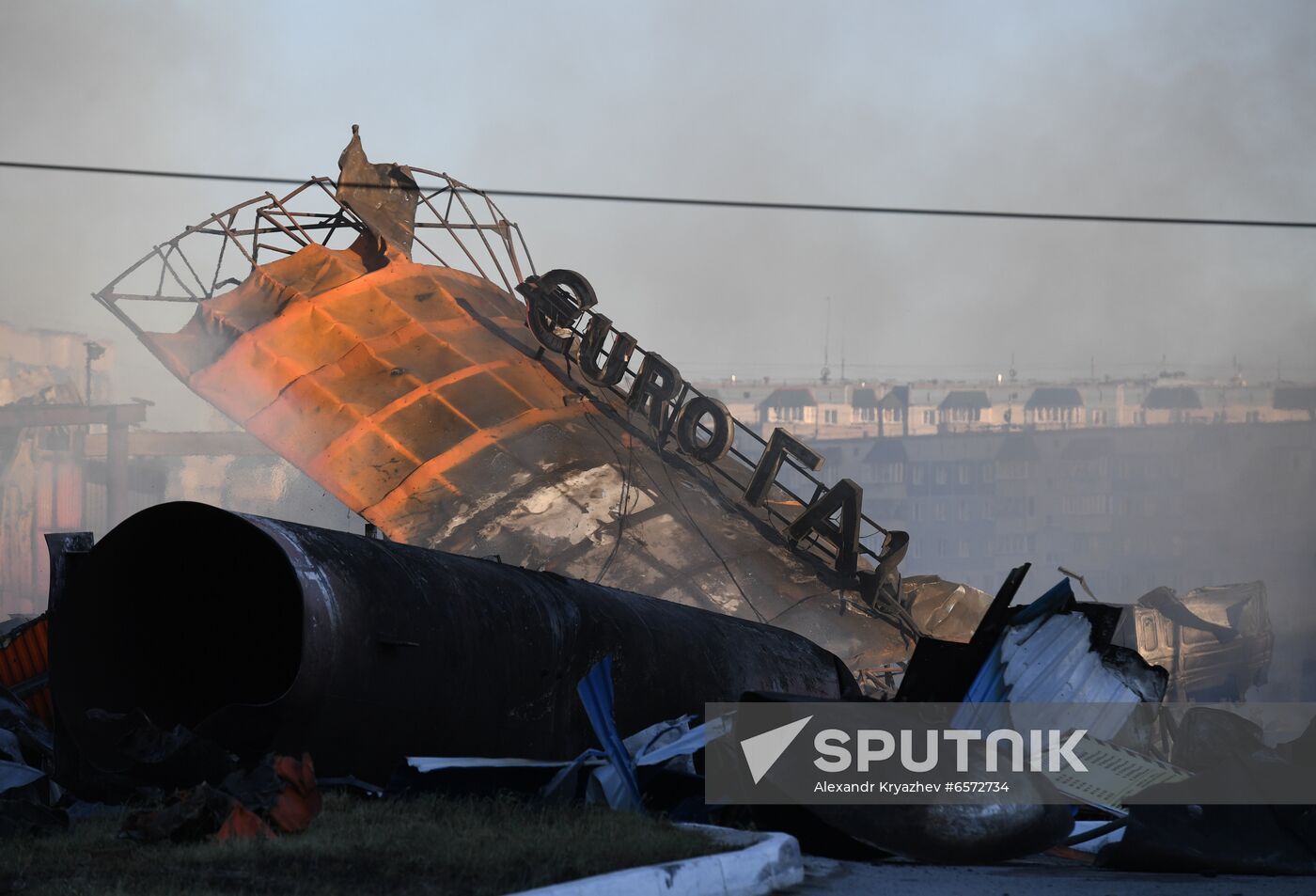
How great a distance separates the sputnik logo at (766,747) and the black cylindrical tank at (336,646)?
4.77 ft

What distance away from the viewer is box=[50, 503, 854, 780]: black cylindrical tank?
7770 mm

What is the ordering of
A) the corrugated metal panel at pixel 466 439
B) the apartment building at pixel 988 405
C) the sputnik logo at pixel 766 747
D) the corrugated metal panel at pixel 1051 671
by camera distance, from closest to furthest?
the sputnik logo at pixel 766 747
the corrugated metal panel at pixel 1051 671
the corrugated metal panel at pixel 466 439
the apartment building at pixel 988 405

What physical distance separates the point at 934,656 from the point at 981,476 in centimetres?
9436

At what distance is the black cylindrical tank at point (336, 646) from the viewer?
7.77 metres

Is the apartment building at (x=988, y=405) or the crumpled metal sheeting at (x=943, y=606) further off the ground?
the apartment building at (x=988, y=405)

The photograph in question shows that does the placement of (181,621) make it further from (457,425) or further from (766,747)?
(457,425)

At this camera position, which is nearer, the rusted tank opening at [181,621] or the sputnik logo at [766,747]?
the sputnik logo at [766,747]

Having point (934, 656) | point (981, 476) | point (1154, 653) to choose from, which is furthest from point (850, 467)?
point (934, 656)

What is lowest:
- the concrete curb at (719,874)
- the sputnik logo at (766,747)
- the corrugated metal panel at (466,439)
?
the concrete curb at (719,874)

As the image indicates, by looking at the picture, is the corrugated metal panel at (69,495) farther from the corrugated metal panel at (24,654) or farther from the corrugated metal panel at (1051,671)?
the corrugated metal panel at (1051,671)

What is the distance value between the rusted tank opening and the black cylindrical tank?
0.04ft

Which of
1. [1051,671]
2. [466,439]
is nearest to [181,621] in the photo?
[1051,671]

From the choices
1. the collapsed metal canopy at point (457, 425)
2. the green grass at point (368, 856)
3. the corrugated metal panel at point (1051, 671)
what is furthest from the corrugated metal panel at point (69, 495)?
the green grass at point (368, 856)

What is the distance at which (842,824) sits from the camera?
7.71m
